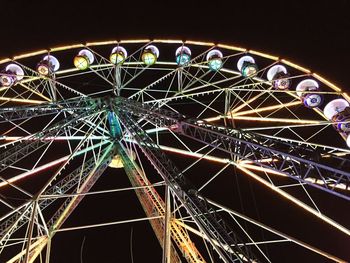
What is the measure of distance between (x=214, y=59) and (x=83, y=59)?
548 centimetres

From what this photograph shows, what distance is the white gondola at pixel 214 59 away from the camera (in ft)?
66.8

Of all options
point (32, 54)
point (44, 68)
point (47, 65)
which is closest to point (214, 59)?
point (47, 65)

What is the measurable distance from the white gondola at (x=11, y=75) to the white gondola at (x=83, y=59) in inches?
91.7

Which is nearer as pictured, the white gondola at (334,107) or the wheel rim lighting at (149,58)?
the white gondola at (334,107)

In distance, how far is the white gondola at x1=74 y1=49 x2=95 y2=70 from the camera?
20031 mm

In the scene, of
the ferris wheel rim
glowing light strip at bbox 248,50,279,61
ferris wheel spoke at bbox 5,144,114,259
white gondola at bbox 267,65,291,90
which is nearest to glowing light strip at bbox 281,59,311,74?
the ferris wheel rim

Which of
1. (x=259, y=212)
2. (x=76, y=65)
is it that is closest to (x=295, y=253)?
(x=259, y=212)

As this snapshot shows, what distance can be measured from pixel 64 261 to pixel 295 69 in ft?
54.9

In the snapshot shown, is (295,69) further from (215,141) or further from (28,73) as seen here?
(28,73)

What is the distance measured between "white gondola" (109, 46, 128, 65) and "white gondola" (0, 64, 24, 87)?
381cm

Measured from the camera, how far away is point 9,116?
17.5m

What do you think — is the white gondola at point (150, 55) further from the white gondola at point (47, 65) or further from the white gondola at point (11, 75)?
the white gondola at point (11, 75)

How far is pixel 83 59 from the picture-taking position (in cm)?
2002

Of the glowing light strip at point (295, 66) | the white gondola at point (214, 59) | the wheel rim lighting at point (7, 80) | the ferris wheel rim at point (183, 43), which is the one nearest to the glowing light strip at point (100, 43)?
the ferris wheel rim at point (183, 43)
